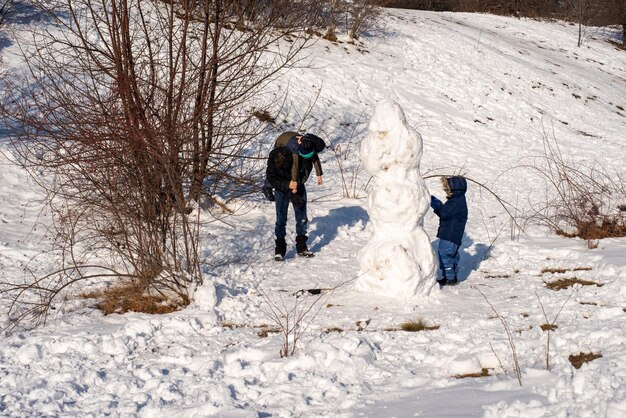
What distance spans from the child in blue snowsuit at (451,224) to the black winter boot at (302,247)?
1849mm

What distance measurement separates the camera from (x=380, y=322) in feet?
18.6

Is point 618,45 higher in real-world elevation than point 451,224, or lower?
higher

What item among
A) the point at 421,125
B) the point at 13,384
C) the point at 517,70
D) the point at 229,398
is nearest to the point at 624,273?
the point at 229,398

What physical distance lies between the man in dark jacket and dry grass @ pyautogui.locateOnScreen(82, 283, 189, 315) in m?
1.93

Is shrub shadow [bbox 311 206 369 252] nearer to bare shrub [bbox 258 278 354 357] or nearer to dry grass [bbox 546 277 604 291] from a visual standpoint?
bare shrub [bbox 258 278 354 357]

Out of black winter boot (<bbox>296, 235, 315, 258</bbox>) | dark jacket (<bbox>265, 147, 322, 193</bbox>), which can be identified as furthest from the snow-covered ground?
dark jacket (<bbox>265, 147, 322, 193</bbox>)

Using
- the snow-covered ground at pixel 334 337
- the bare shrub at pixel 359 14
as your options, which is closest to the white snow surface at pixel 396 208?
the snow-covered ground at pixel 334 337

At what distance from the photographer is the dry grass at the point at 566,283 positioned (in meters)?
6.45

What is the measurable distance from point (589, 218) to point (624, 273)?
280 centimetres

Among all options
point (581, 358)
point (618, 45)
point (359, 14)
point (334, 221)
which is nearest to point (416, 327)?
point (581, 358)

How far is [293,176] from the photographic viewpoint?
7887mm

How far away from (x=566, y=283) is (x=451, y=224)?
1.31m

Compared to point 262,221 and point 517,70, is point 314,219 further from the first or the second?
point 517,70

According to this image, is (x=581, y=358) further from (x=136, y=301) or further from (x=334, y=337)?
(x=136, y=301)
